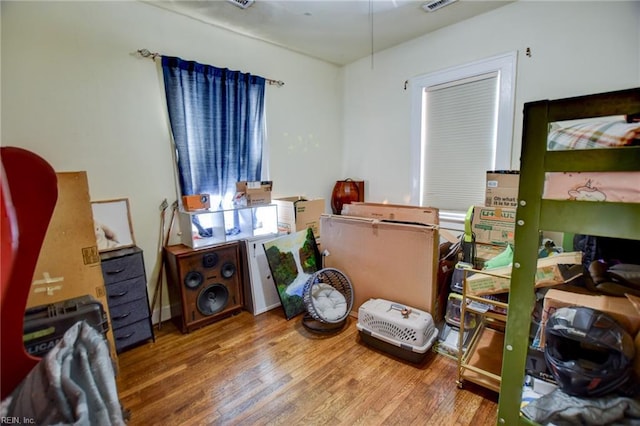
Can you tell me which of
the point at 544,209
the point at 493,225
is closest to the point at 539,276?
the point at 544,209

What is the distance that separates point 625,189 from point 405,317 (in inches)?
58.7

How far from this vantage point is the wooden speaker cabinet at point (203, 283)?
2.46 metres

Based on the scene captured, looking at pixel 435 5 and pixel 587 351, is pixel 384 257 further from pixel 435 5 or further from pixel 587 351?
pixel 435 5

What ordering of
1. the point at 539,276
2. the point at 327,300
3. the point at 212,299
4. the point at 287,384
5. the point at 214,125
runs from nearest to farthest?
the point at 539,276
the point at 287,384
the point at 327,300
the point at 212,299
the point at 214,125

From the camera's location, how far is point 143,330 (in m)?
2.30

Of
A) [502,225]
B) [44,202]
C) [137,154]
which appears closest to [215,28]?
[137,154]

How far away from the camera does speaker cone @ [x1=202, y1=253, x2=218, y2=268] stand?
8.34 feet

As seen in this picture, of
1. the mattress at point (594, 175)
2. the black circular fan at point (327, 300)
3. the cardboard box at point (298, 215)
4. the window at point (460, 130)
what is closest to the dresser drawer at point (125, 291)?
the black circular fan at point (327, 300)

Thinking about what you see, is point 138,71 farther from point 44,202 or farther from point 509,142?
point 509,142

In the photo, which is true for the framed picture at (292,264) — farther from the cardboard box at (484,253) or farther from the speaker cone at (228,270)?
the cardboard box at (484,253)

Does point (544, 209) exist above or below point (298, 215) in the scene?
above

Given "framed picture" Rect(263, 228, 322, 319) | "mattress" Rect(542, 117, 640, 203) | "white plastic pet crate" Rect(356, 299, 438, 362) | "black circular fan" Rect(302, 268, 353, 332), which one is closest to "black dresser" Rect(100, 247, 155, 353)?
"framed picture" Rect(263, 228, 322, 319)

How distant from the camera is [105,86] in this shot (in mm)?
2277

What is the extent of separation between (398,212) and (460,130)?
1.28 metres
